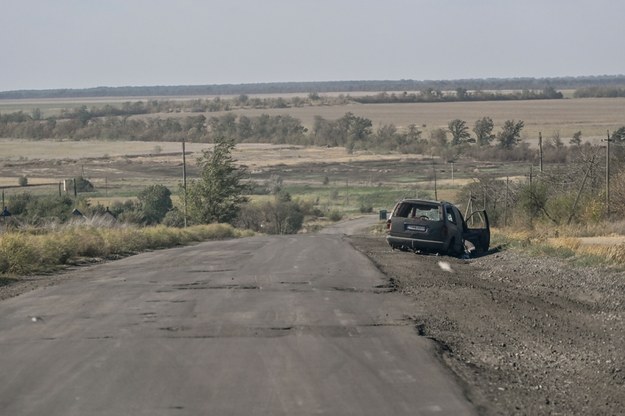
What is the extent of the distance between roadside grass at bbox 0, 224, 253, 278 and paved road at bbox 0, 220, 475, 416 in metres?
2.76

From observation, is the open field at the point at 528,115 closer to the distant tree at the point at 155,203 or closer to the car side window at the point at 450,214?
the distant tree at the point at 155,203

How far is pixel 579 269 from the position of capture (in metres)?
19.3

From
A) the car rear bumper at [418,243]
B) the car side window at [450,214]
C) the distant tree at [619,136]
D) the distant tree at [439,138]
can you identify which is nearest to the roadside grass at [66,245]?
the car rear bumper at [418,243]

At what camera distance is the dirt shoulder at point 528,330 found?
9367 mm

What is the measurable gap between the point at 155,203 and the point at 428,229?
40.2m

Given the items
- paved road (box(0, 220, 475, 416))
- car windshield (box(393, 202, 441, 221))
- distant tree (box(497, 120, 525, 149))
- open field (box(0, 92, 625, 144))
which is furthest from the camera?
open field (box(0, 92, 625, 144))

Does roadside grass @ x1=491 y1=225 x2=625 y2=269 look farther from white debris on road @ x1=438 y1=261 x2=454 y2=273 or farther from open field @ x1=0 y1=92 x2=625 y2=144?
open field @ x1=0 y1=92 x2=625 y2=144

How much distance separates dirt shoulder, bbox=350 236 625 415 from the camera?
937 cm

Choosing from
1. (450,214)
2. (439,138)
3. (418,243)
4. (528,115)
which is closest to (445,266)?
(418,243)

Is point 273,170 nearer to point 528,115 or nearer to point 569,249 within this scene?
point 528,115

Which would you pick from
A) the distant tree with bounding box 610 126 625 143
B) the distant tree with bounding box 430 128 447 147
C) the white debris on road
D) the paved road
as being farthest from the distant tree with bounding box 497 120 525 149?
the paved road

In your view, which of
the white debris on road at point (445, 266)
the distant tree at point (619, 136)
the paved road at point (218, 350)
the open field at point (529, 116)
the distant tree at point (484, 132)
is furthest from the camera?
the open field at point (529, 116)

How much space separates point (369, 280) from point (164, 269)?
4548 millimetres

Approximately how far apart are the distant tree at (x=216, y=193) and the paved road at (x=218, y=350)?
3952 centimetres
